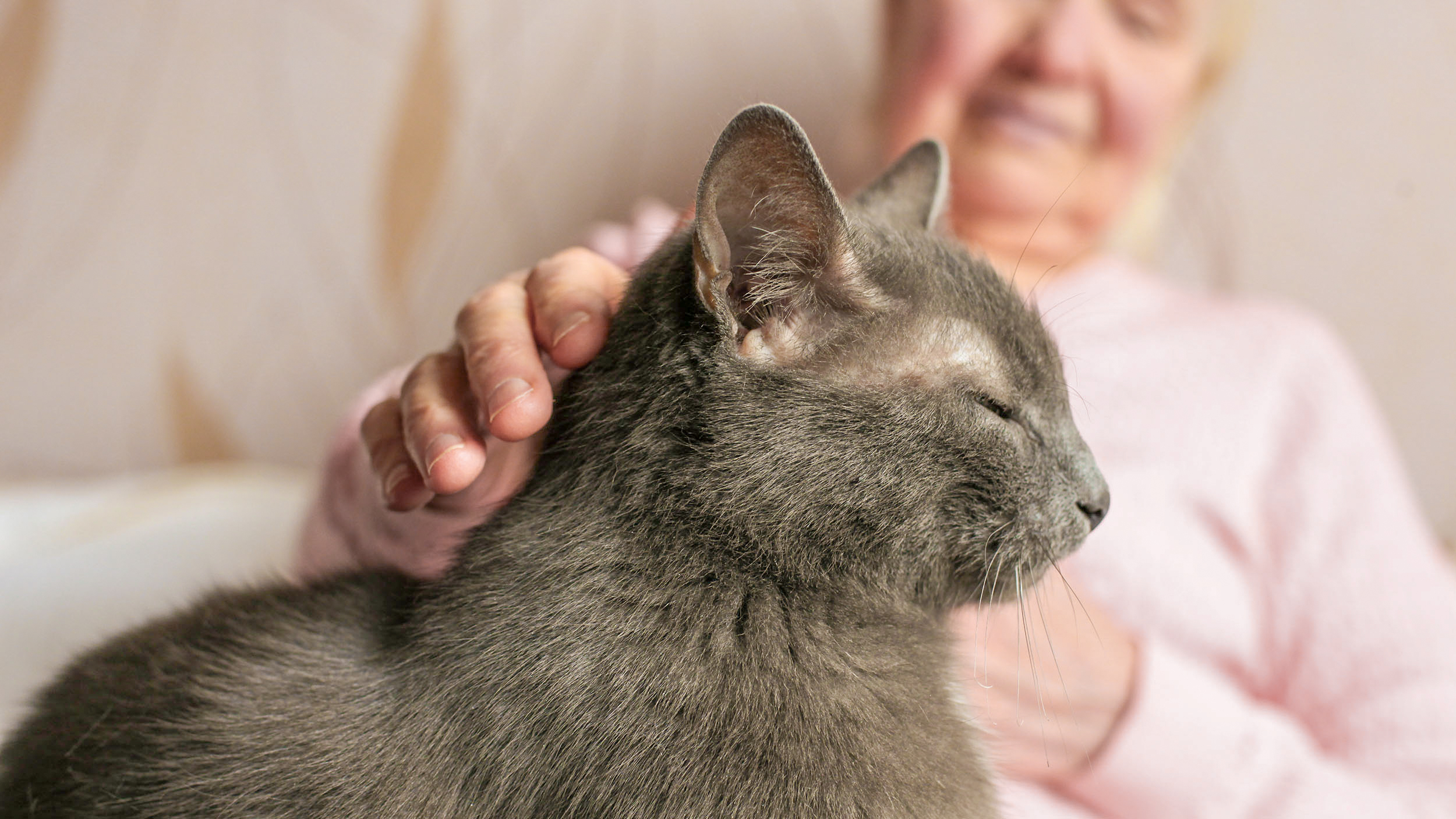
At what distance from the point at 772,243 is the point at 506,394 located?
0.78 feet

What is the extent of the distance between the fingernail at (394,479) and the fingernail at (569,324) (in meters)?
0.18

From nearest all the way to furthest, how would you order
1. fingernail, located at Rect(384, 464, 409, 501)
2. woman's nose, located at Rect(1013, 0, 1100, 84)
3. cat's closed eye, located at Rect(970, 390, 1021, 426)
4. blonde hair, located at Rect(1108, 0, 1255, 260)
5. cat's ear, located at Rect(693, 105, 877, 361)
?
cat's ear, located at Rect(693, 105, 877, 361) < cat's closed eye, located at Rect(970, 390, 1021, 426) < fingernail, located at Rect(384, 464, 409, 501) < woman's nose, located at Rect(1013, 0, 1100, 84) < blonde hair, located at Rect(1108, 0, 1255, 260)

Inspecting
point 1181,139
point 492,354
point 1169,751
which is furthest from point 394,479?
point 1181,139

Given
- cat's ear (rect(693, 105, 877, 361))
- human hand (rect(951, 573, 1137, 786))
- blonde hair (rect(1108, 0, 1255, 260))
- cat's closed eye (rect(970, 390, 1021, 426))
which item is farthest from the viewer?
blonde hair (rect(1108, 0, 1255, 260))

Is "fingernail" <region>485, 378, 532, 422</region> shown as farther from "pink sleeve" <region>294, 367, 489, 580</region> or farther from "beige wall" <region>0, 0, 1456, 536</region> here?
"beige wall" <region>0, 0, 1456, 536</region>

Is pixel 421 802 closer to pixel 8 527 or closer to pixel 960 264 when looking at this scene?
pixel 960 264

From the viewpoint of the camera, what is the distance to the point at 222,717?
2.11 feet

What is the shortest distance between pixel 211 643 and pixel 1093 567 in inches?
42.4

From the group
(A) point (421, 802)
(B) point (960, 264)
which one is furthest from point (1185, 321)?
(A) point (421, 802)

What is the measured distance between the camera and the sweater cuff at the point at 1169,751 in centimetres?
106

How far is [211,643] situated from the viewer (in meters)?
0.71

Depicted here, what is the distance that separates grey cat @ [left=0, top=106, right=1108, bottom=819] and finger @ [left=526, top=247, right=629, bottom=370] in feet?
0.08

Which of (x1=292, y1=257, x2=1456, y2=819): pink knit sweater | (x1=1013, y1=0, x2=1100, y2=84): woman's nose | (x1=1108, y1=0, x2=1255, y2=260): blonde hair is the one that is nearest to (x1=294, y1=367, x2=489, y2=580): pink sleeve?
(x1=292, y1=257, x2=1456, y2=819): pink knit sweater

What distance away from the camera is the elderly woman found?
1077mm
